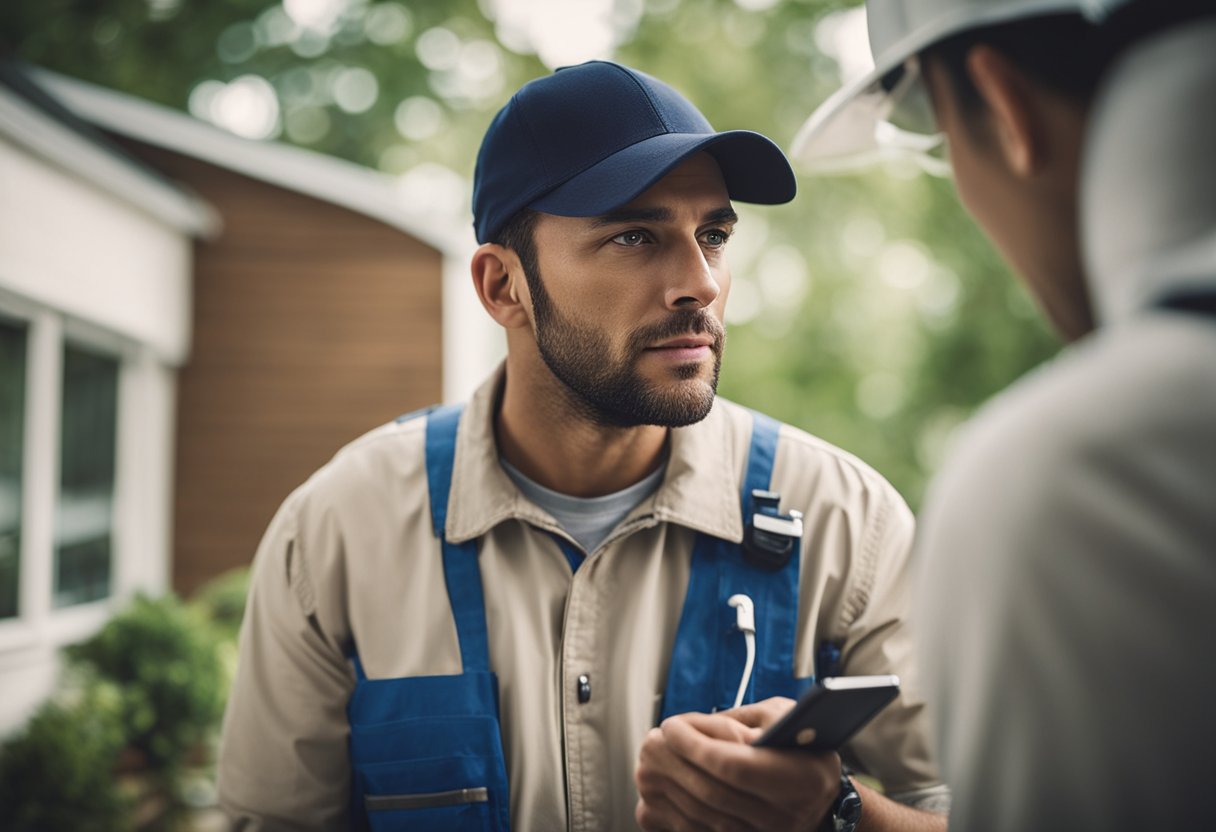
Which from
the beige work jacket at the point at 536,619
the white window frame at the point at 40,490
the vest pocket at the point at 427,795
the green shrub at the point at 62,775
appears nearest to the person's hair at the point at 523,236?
the beige work jacket at the point at 536,619

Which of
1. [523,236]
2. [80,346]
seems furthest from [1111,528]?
[80,346]

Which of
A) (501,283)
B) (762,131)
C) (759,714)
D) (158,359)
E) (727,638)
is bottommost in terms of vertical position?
(759,714)

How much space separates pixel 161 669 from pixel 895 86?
662 cm

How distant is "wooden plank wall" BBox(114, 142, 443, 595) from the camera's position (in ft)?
30.1

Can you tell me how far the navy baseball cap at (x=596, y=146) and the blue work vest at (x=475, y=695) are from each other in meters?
0.86

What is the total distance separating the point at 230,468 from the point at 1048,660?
30.3 feet

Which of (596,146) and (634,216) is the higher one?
(596,146)

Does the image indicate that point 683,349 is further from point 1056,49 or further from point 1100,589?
point 1100,589

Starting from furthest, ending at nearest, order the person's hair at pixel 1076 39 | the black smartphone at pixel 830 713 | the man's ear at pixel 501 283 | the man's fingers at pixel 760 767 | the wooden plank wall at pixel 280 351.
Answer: the wooden plank wall at pixel 280 351 → the man's ear at pixel 501 283 → the man's fingers at pixel 760 767 → the black smartphone at pixel 830 713 → the person's hair at pixel 1076 39

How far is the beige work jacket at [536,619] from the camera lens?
7.31 ft

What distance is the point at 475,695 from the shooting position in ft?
7.23

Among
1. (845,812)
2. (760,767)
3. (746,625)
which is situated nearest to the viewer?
(760,767)

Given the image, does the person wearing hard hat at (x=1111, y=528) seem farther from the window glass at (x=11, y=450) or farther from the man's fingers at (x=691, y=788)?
the window glass at (x=11, y=450)

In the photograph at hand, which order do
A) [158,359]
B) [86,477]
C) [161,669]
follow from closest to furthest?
1. [161,669]
2. [86,477]
3. [158,359]
